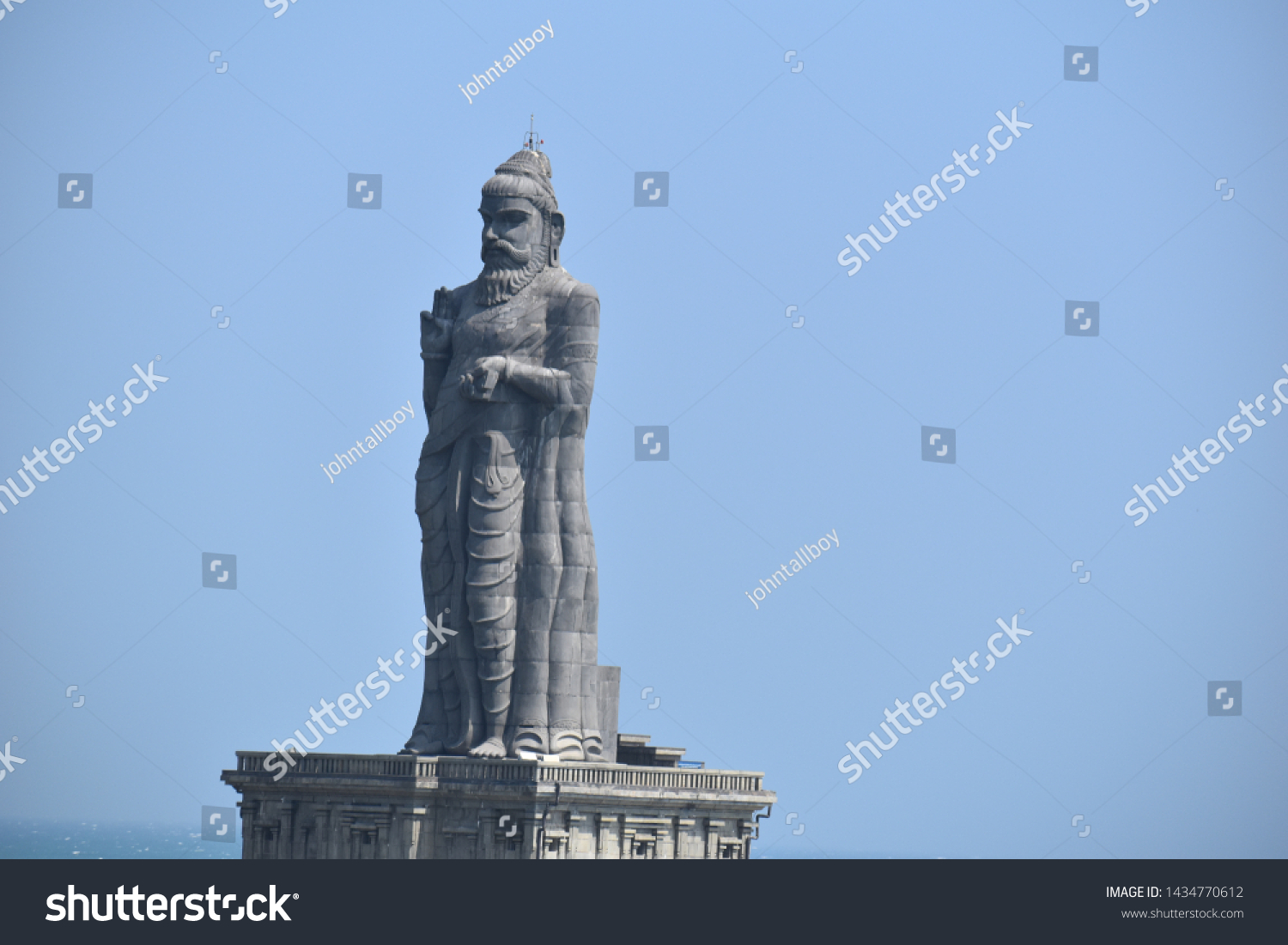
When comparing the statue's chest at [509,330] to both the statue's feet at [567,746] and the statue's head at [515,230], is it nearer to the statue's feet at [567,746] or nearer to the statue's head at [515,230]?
the statue's head at [515,230]

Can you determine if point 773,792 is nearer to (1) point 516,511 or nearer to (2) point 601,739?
(2) point 601,739

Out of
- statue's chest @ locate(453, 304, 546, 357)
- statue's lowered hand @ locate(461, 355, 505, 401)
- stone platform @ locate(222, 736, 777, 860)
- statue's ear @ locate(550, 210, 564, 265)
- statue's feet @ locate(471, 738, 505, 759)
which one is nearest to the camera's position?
stone platform @ locate(222, 736, 777, 860)

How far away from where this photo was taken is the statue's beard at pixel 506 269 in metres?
47.0

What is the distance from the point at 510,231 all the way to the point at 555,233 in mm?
894

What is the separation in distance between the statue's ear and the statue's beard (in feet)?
0.55

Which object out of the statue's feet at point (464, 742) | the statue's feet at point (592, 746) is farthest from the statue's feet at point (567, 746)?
the statue's feet at point (464, 742)

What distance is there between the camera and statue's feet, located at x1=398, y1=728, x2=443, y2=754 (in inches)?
1855

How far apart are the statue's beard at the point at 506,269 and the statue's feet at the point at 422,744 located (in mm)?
7950

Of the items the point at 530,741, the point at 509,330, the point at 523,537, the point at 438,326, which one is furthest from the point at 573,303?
the point at 530,741

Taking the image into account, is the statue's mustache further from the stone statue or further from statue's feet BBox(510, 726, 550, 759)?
statue's feet BBox(510, 726, 550, 759)

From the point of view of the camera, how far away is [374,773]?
45.7 m

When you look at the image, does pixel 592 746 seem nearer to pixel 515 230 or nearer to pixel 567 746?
pixel 567 746

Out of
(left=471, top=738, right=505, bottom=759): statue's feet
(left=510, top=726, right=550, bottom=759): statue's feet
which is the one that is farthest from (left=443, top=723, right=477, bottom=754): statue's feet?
(left=510, top=726, right=550, bottom=759): statue's feet

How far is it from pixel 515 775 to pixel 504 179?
10834 millimetres
